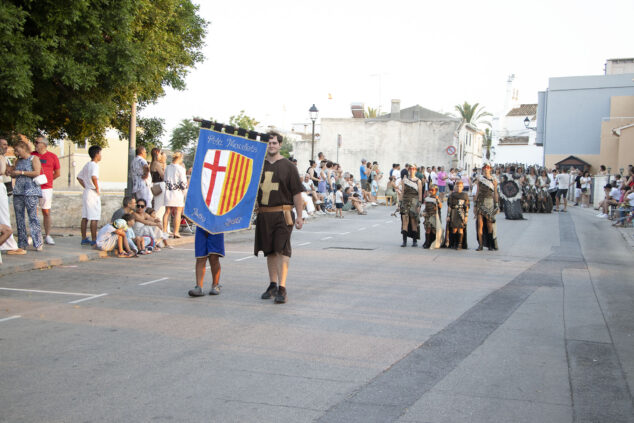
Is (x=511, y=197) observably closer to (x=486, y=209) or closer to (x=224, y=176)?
(x=486, y=209)

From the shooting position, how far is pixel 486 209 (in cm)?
1503

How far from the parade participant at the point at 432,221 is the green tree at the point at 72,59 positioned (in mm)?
6777

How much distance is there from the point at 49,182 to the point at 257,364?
8978mm

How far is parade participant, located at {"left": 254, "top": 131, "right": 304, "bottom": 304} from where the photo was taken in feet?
27.9

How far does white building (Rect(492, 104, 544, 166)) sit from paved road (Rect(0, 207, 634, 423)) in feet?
243

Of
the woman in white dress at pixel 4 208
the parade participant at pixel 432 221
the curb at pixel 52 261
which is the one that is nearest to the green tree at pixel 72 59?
the woman in white dress at pixel 4 208

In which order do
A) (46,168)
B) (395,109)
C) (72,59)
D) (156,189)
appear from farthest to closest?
(395,109)
(156,189)
(46,168)
(72,59)

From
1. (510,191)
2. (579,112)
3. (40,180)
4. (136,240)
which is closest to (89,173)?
(40,180)

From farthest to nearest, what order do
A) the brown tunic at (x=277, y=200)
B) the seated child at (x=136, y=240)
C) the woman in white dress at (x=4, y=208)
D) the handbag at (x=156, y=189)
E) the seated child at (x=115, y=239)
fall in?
the handbag at (x=156, y=189), the seated child at (x=136, y=240), the seated child at (x=115, y=239), the woman in white dress at (x=4, y=208), the brown tunic at (x=277, y=200)

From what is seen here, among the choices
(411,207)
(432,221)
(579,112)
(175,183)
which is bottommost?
(432,221)

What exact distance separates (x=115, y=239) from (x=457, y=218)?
24.5ft

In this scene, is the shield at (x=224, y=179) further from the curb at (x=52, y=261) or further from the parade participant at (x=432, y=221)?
the parade participant at (x=432, y=221)

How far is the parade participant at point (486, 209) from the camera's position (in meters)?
15.0

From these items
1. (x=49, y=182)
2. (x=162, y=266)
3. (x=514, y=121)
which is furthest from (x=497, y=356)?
(x=514, y=121)
